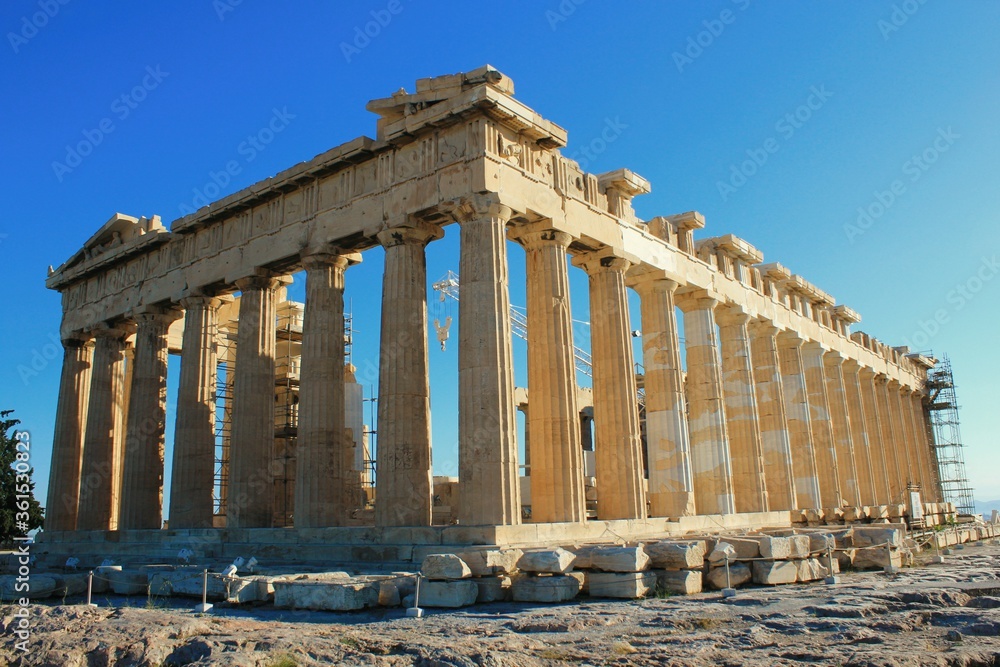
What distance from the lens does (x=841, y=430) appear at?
37906 millimetres

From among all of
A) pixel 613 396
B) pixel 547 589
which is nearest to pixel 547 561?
pixel 547 589

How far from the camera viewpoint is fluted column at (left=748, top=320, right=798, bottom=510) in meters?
31.3

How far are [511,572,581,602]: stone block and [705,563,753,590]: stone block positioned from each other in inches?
98.8

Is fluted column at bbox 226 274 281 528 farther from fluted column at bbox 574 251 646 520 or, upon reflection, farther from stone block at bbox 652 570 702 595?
stone block at bbox 652 570 702 595

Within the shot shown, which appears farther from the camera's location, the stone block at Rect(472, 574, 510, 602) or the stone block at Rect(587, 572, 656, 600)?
the stone block at Rect(472, 574, 510, 602)

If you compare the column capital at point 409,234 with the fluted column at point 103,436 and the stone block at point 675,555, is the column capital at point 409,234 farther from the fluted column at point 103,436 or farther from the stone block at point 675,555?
the fluted column at point 103,436

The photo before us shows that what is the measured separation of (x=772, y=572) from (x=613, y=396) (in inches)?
325

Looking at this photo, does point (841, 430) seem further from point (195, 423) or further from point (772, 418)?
point (195, 423)

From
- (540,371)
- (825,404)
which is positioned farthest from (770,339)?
(540,371)

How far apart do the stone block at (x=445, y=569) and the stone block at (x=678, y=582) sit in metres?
3.23

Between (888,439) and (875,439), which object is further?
(888,439)

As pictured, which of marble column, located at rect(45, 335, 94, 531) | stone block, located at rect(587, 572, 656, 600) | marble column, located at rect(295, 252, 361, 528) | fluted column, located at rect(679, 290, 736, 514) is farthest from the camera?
marble column, located at rect(45, 335, 94, 531)

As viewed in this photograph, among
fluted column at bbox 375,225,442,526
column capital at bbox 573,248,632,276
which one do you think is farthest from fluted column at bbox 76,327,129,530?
→ column capital at bbox 573,248,632,276

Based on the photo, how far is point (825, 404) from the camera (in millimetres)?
36250
